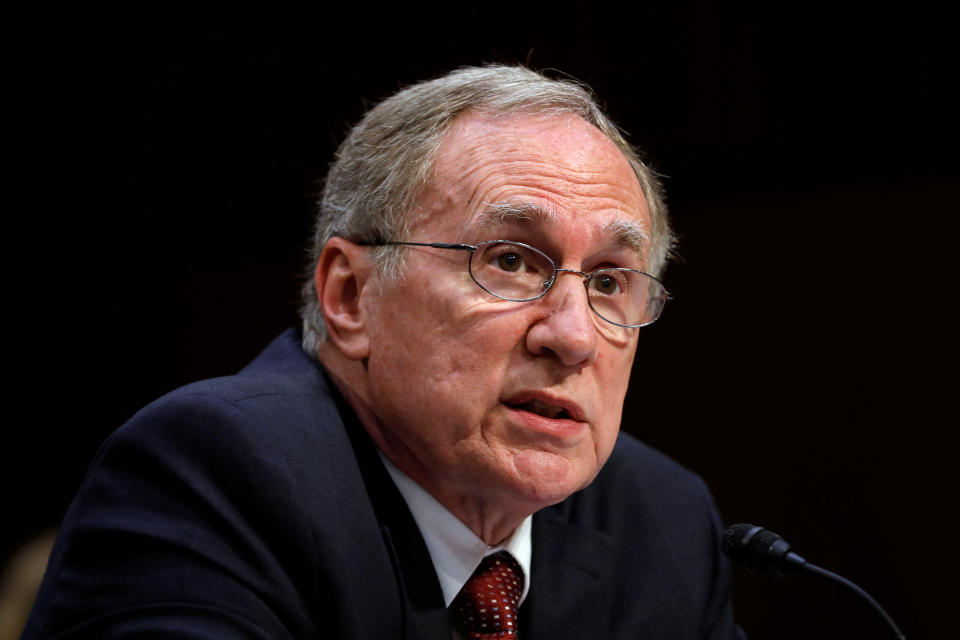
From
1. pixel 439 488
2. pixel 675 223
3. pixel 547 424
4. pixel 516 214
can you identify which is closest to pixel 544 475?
pixel 547 424

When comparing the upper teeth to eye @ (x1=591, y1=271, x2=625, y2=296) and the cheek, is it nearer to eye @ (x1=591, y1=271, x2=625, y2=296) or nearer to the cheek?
the cheek

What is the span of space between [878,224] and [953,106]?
1.28 ft

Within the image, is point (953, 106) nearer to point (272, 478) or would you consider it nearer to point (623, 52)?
point (623, 52)

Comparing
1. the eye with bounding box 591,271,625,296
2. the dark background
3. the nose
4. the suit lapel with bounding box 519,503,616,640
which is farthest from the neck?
the dark background

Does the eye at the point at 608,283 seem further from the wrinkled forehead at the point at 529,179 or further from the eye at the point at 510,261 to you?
the eye at the point at 510,261

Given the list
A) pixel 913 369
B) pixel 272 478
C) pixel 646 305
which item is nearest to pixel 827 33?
pixel 913 369

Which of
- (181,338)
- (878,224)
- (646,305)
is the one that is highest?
(878,224)

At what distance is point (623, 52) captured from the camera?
3.18 meters

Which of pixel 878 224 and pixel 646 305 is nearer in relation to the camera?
pixel 646 305

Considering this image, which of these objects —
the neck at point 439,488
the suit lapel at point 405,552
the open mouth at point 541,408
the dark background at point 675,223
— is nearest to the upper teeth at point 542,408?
the open mouth at point 541,408

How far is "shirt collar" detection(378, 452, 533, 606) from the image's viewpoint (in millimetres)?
1777

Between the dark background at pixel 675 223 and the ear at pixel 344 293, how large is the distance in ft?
4.51

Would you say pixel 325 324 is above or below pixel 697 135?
below

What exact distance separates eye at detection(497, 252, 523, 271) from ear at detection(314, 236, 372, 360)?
0.26m
